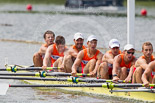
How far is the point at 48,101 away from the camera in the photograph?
1128cm

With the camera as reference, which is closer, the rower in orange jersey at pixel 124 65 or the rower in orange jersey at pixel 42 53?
the rower in orange jersey at pixel 124 65

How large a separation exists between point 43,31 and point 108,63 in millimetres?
18049

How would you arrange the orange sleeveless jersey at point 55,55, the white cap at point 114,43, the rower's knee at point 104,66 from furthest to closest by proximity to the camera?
the orange sleeveless jersey at point 55,55 → the white cap at point 114,43 → the rower's knee at point 104,66

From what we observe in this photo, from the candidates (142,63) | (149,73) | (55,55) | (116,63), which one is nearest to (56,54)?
(55,55)

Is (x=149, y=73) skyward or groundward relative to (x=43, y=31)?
groundward

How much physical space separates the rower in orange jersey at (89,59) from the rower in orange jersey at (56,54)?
954 mm

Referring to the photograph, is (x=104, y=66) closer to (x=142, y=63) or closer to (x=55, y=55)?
(x=142, y=63)

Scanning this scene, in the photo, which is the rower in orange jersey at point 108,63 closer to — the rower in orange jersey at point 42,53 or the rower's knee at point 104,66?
the rower's knee at point 104,66

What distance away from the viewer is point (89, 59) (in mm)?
11938

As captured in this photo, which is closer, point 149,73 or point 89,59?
point 149,73

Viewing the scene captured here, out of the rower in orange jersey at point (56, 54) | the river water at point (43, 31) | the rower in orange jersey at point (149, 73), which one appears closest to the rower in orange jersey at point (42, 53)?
the rower in orange jersey at point (56, 54)

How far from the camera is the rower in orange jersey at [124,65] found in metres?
10.9

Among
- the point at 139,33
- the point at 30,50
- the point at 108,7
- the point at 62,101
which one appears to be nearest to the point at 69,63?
the point at 62,101

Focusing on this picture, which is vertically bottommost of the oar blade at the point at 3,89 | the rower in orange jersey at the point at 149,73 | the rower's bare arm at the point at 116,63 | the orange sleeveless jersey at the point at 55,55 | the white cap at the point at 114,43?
the oar blade at the point at 3,89
